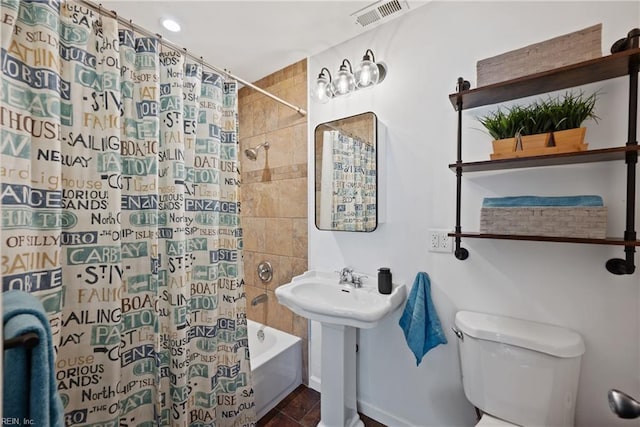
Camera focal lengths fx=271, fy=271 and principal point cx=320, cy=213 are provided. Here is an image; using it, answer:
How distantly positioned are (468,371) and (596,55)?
1.39 metres

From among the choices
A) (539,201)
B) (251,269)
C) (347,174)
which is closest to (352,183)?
(347,174)

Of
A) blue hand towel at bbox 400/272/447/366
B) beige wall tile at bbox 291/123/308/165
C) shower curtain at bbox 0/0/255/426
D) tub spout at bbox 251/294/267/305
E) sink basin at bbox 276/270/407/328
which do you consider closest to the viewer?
shower curtain at bbox 0/0/255/426

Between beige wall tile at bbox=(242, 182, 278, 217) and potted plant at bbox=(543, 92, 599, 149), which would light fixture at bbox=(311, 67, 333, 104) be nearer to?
beige wall tile at bbox=(242, 182, 278, 217)

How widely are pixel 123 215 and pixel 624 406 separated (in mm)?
1726

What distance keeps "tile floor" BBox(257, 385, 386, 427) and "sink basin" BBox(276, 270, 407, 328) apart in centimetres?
72

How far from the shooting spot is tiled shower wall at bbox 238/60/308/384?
1.92m

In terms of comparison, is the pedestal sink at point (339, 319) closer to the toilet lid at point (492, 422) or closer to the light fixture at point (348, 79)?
the toilet lid at point (492, 422)

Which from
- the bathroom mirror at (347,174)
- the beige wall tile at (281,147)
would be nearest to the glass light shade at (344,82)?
the bathroom mirror at (347,174)

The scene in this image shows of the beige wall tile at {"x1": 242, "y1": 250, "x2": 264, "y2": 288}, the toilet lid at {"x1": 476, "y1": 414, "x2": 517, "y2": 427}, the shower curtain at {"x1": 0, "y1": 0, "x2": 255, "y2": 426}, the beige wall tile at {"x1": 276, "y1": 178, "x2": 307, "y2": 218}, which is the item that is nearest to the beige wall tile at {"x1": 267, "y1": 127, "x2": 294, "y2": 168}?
the beige wall tile at {"x1": 276, "y1": 178, "x2": 307, "y2": 218}

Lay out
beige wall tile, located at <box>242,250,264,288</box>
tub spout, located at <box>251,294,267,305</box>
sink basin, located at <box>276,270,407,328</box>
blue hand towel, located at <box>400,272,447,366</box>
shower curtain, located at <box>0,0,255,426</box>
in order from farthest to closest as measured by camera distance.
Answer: beige wall tile, located at <box>242,250,264,288</box> < tub spout, located at <box>251,294,267,305</box> < blue hand towel, located at <box>400,272,447,366</box> < sink basin, located at <box>276,270,407,328</box> < shower curtain, located at <box>0,0,255,426</box>

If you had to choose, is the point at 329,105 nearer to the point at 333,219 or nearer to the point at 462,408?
the point at 333,219

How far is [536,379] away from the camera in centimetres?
103

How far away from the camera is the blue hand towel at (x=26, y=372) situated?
622 mm

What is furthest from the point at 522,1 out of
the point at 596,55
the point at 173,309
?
the point at 173,309
